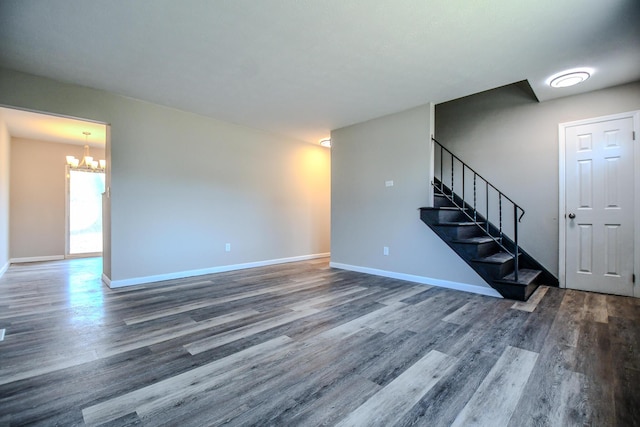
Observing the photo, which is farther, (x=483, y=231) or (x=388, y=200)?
(x=388, y=200)

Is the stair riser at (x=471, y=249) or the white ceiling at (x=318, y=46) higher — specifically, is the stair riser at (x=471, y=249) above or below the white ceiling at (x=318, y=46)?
below

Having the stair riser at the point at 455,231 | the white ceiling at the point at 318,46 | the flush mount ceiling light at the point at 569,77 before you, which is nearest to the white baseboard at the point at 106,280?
the white ceiling at the point at 318,46

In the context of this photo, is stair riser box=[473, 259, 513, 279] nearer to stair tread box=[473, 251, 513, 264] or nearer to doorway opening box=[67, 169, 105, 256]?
stair tread box=[473, 251, 513, 264]

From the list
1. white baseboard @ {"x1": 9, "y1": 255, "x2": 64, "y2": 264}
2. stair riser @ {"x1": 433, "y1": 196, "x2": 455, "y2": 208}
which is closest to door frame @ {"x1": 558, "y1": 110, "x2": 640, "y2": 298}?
stair riser @ {"x1": 433, "y1": 196, "x2": 455, "y2": 208}

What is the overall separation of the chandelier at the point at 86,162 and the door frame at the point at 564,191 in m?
7.75

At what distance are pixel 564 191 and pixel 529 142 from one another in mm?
793

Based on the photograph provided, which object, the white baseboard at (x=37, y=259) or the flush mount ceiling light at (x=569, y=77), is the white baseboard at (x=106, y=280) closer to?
the white baseboard at (x=37, y=259)

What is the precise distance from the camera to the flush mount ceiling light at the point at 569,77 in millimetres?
3066

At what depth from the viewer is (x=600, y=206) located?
3.50 meters

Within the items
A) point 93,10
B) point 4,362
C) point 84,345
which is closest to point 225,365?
point 84,345

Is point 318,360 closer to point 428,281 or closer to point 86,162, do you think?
point 428,281

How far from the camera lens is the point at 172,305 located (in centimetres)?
303

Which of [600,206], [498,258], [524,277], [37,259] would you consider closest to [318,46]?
[498,258]

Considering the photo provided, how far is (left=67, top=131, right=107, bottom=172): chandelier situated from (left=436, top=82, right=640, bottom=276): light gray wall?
6.96m
